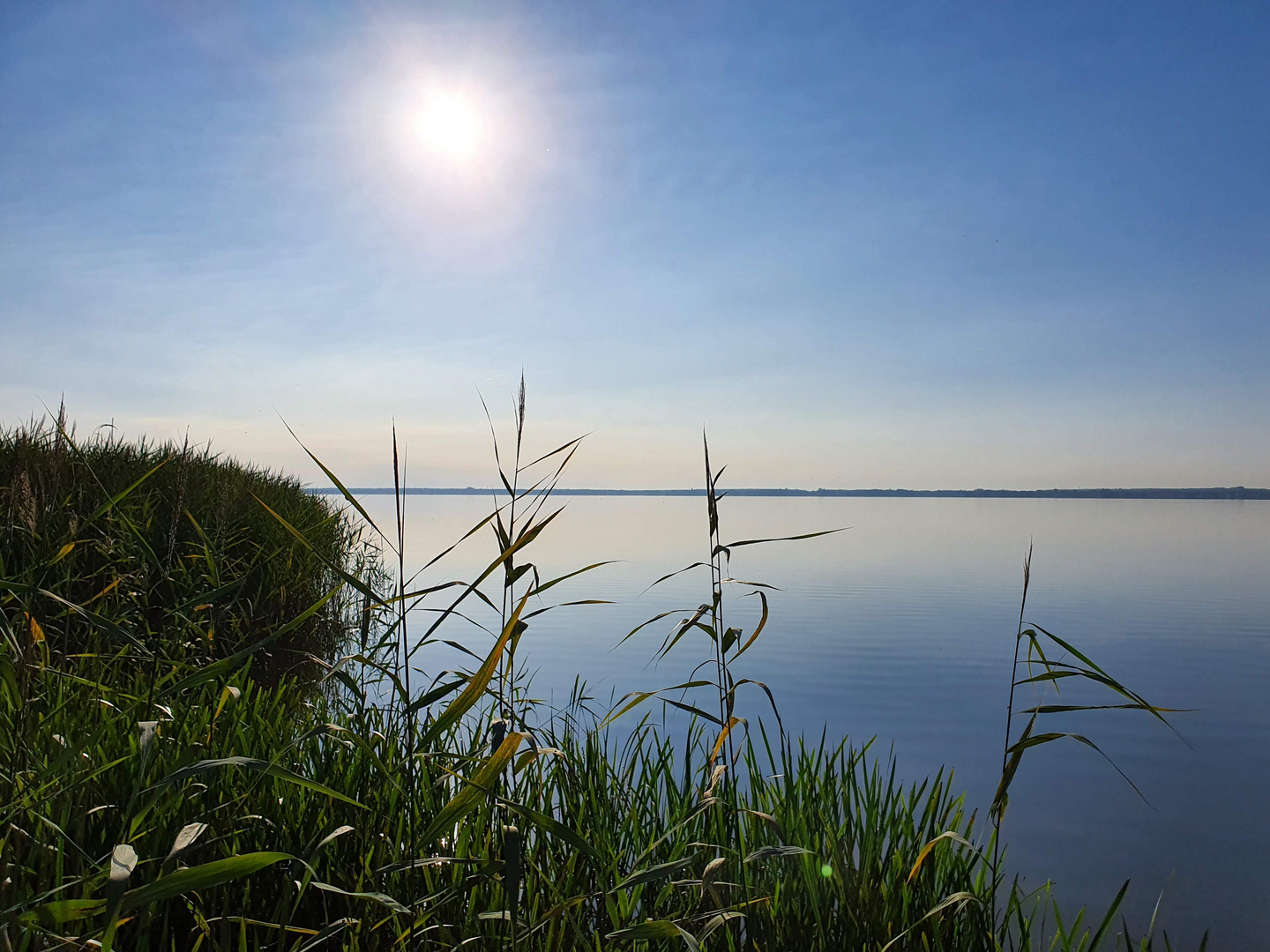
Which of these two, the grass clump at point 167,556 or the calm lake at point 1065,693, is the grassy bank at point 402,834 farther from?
the calm lake at point 1065,693

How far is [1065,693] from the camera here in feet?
37.0

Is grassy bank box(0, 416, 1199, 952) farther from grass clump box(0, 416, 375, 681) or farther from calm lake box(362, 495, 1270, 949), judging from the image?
calm lake box(362, 495, 1270, 949)

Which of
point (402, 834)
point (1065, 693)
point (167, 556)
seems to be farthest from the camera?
point (1065, 693)

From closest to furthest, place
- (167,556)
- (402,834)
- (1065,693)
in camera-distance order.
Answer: (402,834)
(167,556)
(1065,693)

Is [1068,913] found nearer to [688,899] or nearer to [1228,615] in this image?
[688,899]

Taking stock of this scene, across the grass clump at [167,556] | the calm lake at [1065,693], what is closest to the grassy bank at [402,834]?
the grass clump at [167,556]

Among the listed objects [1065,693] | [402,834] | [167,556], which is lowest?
[1065,693]

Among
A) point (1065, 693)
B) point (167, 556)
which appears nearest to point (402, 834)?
point (167, 556)

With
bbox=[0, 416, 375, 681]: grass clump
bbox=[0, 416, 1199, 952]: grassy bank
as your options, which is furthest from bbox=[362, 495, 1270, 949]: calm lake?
bbox=[0, 416, 1199, 952]: grassy bank

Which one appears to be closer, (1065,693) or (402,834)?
(402,834)

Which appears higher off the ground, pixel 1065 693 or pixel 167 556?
pixel 167 556

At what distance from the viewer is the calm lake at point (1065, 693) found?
19.6ft

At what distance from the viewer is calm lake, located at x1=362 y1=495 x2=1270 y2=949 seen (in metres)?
5.98

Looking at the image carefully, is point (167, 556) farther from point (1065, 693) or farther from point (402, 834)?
point (1065, 693)
